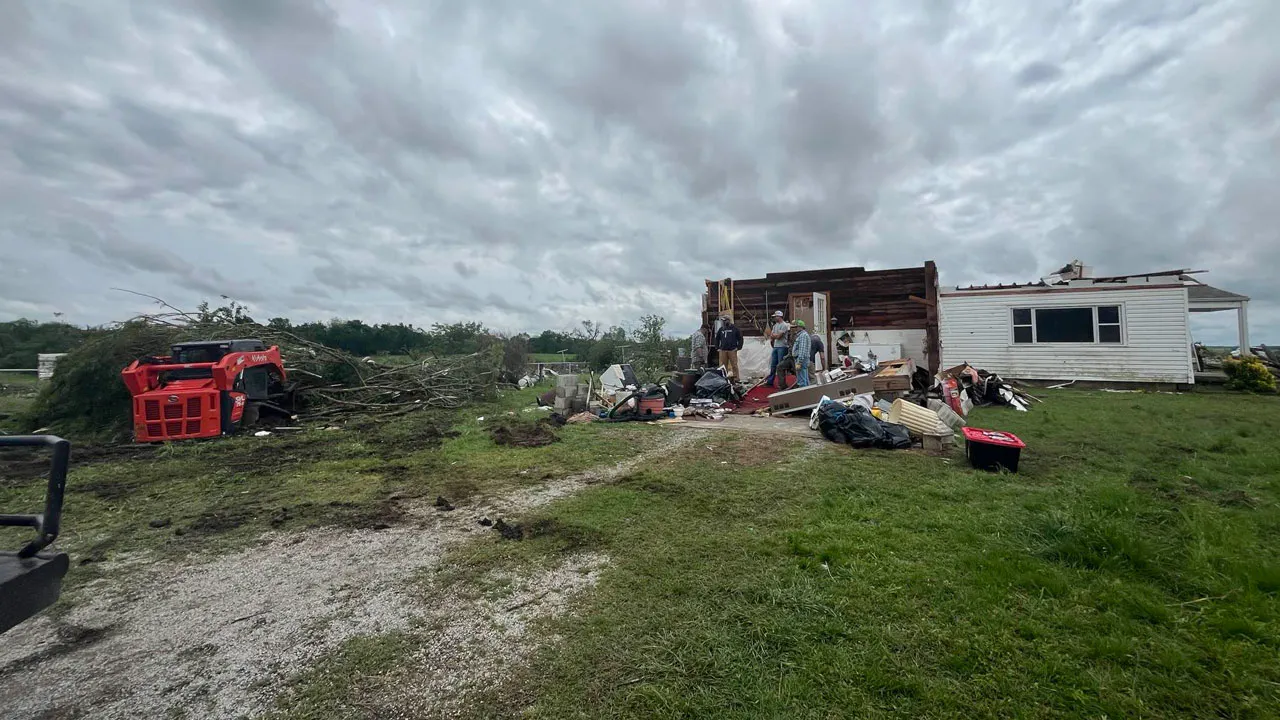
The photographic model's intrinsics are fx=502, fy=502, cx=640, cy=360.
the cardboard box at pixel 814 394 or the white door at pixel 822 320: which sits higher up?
the white door at pixel 822 320

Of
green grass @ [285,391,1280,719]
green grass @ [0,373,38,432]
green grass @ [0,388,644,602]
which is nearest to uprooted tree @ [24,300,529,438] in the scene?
green grass @ [0,373,38,432]

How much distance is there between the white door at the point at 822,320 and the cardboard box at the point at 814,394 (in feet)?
18.2

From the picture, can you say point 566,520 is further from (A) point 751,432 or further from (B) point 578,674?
(A) point 751,432

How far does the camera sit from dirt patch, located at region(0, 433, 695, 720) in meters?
2.25

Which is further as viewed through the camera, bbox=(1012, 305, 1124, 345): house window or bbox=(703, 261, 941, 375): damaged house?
bbox=(703, 261, 941, 375): damaged house

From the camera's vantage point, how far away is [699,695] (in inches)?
83.8

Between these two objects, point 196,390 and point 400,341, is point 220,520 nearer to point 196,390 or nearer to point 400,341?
point 196,390

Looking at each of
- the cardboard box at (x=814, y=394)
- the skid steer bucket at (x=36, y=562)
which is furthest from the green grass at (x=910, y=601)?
the cardboard box at (x=814, y=394)

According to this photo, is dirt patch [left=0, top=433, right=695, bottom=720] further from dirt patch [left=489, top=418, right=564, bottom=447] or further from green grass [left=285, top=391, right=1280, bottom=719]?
dirt patch [left=489, top=418, right=564, bottom=447]

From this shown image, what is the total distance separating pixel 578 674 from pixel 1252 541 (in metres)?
4.63

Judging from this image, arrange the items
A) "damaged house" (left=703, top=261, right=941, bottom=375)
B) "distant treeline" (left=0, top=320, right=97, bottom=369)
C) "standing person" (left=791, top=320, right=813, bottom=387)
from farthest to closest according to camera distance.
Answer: "distant treeline" (left=0, top=320, right=97, bottom=369)
"damaged house" (left=703, top=261, right=941, bottom=375)
"standing person" (left=791, top=320, right=813, bottom=387)

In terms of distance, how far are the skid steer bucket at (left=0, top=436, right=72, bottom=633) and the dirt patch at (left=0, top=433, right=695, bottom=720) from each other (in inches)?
32.0

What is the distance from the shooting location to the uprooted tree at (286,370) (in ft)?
32.2

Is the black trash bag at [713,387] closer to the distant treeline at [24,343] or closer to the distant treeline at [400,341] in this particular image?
the distant treeline at [400,341]
